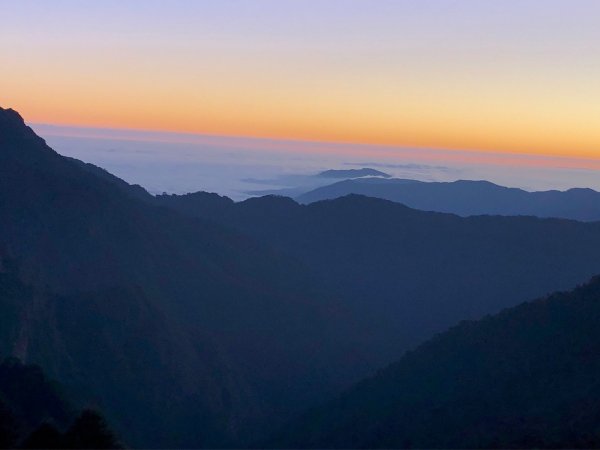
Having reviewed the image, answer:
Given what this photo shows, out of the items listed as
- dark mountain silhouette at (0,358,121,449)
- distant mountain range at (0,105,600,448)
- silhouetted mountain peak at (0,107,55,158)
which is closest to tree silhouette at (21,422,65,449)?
dark mountain silhouette at (0,358,121,449)

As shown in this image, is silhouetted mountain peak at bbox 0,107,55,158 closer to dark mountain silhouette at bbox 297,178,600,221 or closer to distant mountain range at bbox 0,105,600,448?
distant mountain range at bbox 0,105,600,448

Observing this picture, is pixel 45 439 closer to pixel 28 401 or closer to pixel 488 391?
pixel 28 401

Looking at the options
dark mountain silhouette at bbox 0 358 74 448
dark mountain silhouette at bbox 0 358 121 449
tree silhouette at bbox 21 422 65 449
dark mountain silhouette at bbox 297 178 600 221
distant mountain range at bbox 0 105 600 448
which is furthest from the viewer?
dark mountain silhouette at bbox 297 178 600 221

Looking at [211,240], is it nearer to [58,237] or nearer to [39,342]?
[58,237]

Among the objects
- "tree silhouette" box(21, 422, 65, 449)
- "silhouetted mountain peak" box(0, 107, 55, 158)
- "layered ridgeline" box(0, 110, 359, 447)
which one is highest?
"silhouetted mountain peak" box(0, 107, 55, 158)

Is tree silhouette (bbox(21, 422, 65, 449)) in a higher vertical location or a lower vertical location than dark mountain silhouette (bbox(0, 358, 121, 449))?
higher

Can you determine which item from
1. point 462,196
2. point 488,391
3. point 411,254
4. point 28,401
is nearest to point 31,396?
point 28,401

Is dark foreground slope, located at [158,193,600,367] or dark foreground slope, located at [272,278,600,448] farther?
dark foreground slope, located at [158,193,600,367]

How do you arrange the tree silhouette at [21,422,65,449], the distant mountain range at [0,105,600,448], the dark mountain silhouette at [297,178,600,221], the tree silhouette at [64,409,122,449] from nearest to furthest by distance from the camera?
1. the tree silhouette at [21,422,65,449]
2. the tree silhouette at [64,409,122,449]
3. the distant mountain range at [0,105,600,448]
4. the dark mountain silhouette at [297,178,600,221]

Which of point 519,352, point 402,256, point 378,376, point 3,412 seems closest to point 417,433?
point 519,352
